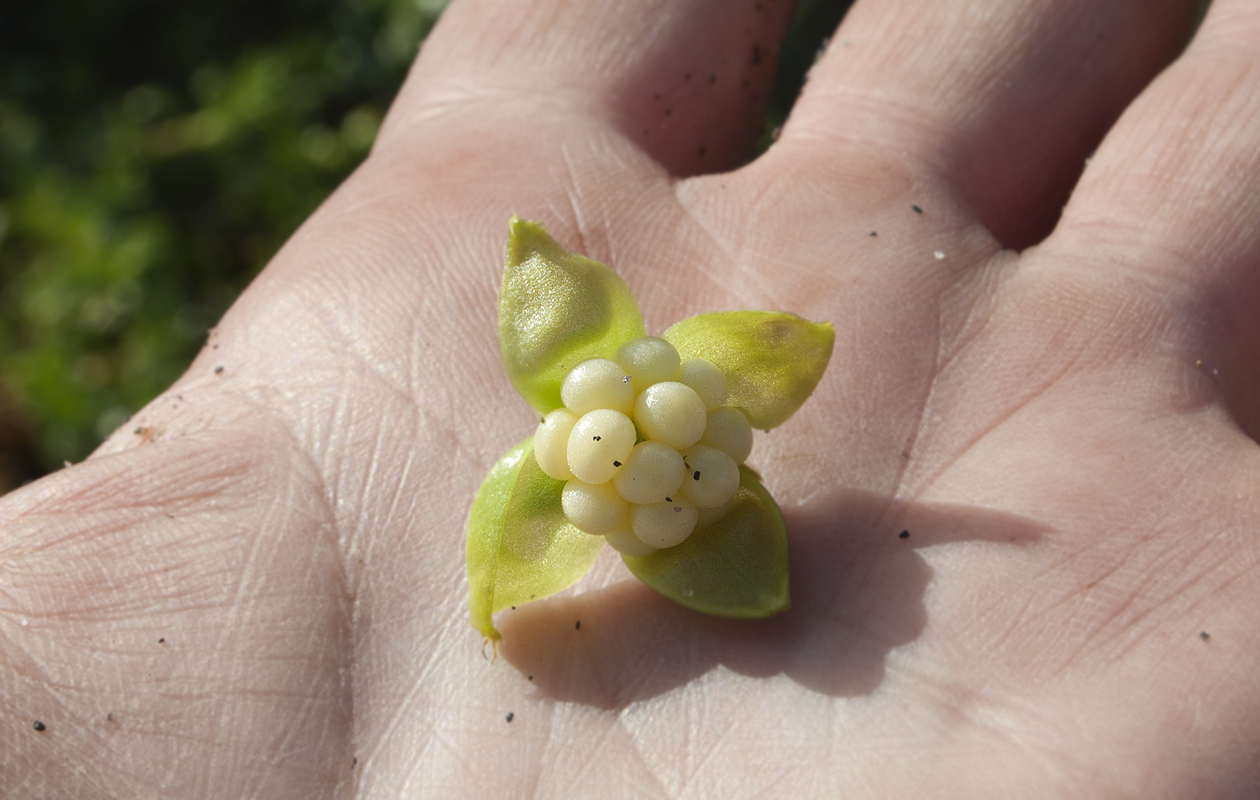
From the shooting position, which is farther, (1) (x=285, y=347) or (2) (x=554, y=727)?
(1) (x=285, y=347)

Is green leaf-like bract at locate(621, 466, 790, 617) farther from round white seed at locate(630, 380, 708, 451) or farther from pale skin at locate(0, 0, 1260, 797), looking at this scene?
round white seed at locate(630, 380, 708, 451)

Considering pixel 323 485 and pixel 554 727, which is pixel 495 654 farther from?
pixel 323 485

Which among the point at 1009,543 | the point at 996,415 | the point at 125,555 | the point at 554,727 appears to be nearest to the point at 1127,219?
the point at 996,415

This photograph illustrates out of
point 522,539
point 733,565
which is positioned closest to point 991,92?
point 733,565

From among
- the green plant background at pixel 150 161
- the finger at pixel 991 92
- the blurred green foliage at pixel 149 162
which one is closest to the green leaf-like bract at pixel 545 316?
the finger at pixel 991 92

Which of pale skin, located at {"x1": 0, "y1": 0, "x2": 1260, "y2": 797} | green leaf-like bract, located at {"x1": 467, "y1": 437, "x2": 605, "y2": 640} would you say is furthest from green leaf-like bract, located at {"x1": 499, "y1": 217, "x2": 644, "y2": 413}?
pale skin, located at {"x1": 0, "y1": 0, "x2": 1260, "y2": 797}

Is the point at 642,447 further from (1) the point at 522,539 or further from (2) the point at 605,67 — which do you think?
(2) the point at 605,67

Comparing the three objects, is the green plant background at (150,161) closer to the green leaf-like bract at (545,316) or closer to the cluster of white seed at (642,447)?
the green leaf-like bract at (545,316)
